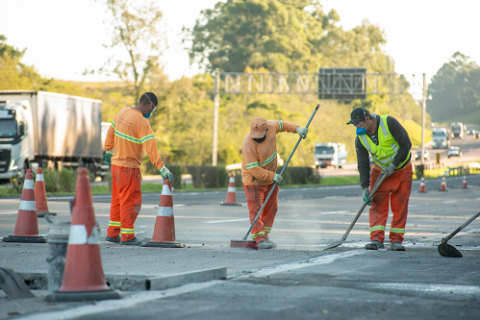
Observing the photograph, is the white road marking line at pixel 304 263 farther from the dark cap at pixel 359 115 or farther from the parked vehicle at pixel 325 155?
the parked vehicle at pixel 325 155

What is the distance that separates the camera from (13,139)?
78.0 ft

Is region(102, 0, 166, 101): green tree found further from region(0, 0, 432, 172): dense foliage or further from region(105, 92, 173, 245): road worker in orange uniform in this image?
region(105, 92, 173, 245): road worker in orange uniform

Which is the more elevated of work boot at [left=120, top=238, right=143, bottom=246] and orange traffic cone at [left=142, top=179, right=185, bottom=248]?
orange traffic cone at [left=142, top=179, right=185, bottom=248]

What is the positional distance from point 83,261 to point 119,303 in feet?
1.26

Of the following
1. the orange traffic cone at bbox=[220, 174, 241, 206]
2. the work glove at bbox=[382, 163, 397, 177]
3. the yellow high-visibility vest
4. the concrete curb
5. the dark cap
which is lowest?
the orange traffic cone at bbox=[220, 174, 241, 206]

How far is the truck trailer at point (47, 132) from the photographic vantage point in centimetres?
2372

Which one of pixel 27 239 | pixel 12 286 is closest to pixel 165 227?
pixel 27 239

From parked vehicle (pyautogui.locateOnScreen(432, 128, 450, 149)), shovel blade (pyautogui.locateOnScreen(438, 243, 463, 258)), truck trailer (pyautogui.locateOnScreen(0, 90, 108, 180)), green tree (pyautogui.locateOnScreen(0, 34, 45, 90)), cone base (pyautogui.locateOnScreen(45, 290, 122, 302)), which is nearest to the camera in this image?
cone base (pyautogui.locateOnScreen(45, 290, 122, 302))

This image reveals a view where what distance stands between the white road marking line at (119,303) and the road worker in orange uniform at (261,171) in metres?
2.83

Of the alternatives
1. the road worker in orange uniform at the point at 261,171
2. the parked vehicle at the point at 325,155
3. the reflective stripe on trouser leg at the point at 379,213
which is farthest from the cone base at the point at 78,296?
the parked vehicle at the point at 325,155

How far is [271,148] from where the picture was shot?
8.20 meters

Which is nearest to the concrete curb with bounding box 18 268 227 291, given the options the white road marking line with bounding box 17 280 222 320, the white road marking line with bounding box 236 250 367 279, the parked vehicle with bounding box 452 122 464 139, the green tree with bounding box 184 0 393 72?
the white road marking line with bounding box 17 280 222 320

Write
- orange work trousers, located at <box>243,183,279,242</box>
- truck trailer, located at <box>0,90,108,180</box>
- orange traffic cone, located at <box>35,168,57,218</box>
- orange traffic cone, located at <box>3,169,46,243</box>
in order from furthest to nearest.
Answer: truck trailer, located at <box>0,90,108,180</box> < orange traffic cone, located at <box>35,168,57,218</box> < orange work trousers, located at <box>243,183,279,242</box> < orange traffic cone, located at <box>3,169,46,243</box>

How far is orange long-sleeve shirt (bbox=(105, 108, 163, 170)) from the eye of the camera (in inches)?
314
